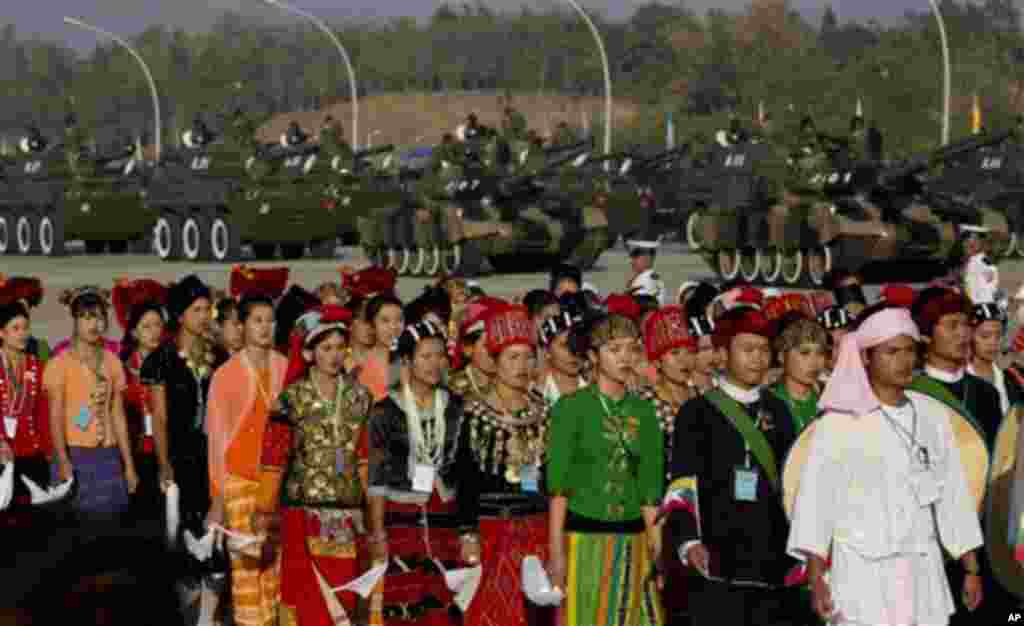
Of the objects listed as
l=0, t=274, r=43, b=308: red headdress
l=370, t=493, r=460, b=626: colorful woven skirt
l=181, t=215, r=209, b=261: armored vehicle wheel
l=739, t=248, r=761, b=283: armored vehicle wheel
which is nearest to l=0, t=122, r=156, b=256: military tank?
l=181, t=215, r=209, b=261: armored vehicle wheel

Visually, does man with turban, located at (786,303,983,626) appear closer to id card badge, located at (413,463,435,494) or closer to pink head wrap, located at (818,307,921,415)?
pink head wrap, located at (818,307,921,415)

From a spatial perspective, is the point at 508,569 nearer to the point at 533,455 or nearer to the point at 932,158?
the point at 533,455

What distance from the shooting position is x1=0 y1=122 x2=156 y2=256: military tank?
61562mm

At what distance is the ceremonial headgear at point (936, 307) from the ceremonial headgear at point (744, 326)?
78 centimetres

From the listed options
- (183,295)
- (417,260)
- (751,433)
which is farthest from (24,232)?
(751,433)

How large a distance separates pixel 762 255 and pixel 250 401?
33440 mm

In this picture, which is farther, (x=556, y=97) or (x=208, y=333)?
(x=556, y=97)

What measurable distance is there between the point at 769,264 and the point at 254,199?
13869mm

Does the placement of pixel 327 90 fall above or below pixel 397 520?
above

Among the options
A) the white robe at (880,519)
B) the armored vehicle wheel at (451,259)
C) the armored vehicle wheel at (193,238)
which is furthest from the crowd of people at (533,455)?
the armored vehicle wheel at (193,238)

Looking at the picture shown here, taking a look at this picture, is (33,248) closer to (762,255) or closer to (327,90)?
(762,255)

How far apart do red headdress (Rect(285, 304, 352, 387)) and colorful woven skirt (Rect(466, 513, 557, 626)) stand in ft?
4.69

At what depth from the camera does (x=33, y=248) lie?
63344 millimetres

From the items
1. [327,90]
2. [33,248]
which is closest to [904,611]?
[33,248]
